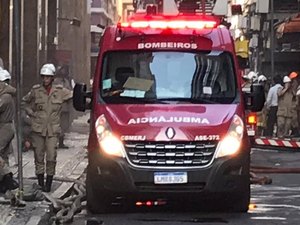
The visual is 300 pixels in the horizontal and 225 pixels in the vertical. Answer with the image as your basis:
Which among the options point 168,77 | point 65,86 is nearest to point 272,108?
point 65,86

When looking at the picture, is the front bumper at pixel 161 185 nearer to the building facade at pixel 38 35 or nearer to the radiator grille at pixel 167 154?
the radiator grille at pixel 167 154

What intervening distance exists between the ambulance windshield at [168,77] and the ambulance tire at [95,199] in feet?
3.66

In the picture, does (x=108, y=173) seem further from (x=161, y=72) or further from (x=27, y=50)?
(x=27, y=50)

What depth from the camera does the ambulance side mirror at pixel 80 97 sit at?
13250 mm

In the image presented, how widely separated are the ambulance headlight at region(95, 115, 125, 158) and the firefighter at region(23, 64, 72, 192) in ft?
6.15

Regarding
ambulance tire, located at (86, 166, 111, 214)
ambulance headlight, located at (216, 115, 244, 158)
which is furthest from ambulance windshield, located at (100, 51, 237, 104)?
ambulance tire, located at (86, 166, 111, 214)

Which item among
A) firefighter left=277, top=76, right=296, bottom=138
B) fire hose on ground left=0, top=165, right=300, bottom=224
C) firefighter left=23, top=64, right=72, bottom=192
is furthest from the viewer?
firefighter left=277, top=76, right=296, bottom=138

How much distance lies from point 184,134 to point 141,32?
1.83m

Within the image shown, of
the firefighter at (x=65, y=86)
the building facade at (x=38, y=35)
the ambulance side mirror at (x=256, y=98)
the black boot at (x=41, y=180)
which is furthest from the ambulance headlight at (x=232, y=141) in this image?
the firefighter at (x=65, y=86)

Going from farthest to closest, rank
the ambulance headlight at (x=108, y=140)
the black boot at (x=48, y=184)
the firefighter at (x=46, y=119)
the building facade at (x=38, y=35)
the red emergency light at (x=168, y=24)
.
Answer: the building facade at (x=38, y=35) → the black boot at (x=48, y=184) → the firefighter at (x=46, y=119) → the red emergency light at (x=168, y=24) → the ambulance headlight at (x=108, y=140)

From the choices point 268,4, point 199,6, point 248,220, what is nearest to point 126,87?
point 248,220

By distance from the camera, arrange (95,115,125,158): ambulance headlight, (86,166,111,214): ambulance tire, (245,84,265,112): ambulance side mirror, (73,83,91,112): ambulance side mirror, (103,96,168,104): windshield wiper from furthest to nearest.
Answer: (245,84,265,112): ambulance side mirror < (73,83,91,112): ambulance side mirror < (103,96,168,104): windshield wiper < (86,166,111,214): ambulance tire < (95,115,125,158): ambulance headlight

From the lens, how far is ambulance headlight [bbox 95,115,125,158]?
12.4 metres

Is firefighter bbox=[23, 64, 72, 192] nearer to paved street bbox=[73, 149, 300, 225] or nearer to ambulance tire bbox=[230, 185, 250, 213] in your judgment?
paved street bbox=[73, 149, 300, 225]
